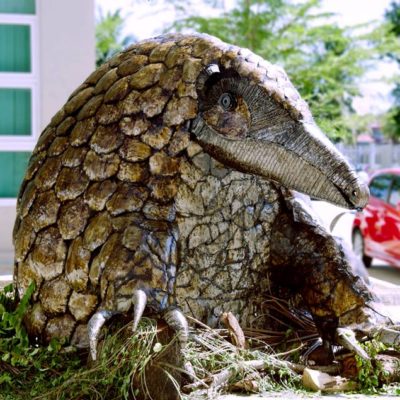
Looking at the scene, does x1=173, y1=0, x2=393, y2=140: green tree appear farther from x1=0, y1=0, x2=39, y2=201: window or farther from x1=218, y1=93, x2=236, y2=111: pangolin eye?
x1=218, y1=93, x2=236, y2=111: pangolin eye

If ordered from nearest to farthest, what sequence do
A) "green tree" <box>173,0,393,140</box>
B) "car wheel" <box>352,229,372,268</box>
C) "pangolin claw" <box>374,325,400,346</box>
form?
1. "pangolin claw" <box>374,325,400,346</box>
2. "car wheel" <box>352,229,372,268</box>
3. "green tree" <box>173,0,393,140</box>

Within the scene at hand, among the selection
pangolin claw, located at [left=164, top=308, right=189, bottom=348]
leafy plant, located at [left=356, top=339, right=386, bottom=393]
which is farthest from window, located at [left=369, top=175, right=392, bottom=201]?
pangolin claw, located at [left=164, top=308, right=189, bottom=348]

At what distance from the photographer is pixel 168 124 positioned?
3270 millimetres

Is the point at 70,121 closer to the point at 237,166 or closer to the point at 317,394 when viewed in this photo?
the point at 237,166

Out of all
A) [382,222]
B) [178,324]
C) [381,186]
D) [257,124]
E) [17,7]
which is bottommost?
[382,222]

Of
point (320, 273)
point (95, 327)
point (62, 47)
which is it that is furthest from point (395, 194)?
point (95, 327)

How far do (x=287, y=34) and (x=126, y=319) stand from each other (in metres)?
18.2

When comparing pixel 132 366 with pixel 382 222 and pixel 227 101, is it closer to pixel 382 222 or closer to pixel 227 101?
pixel 227 101

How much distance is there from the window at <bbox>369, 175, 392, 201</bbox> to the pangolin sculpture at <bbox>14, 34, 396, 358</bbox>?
29.5 ft

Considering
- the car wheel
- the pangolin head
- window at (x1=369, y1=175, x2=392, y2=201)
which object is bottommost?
the car wheel

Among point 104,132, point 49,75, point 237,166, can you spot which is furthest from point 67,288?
point 49,75

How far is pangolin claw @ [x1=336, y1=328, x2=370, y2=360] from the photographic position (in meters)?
3.25

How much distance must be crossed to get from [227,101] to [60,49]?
22.4ft

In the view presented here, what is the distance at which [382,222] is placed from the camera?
39.5 feet
